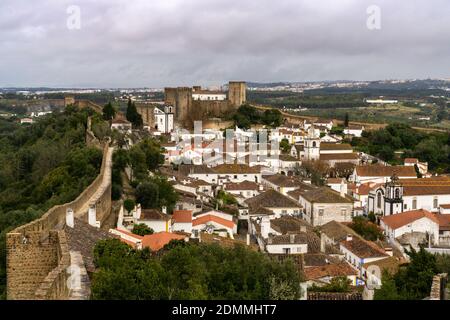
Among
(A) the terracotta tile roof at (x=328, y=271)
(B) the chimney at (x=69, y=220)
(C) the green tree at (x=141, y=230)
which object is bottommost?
(A) the terracotta tile roof at (x=328, y=271)

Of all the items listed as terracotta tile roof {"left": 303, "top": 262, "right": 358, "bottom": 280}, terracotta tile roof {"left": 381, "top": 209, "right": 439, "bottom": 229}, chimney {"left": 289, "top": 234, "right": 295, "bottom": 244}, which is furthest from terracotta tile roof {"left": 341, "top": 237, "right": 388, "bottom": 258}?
terracotta tile roof {"left": 381, "top": 209, "right": 439, "bottom": 229}

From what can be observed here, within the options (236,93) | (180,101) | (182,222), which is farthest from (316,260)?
(236,93)

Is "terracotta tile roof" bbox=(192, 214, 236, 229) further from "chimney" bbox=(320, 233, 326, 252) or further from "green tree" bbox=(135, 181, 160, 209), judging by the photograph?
"chimney" bbox=(320, 233, 326, 252)

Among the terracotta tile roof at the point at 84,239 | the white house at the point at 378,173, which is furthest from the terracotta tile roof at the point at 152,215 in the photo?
the white house at the point at 378,173

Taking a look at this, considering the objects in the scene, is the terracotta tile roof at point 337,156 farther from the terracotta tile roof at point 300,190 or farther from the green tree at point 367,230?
the green tree at point 367,230

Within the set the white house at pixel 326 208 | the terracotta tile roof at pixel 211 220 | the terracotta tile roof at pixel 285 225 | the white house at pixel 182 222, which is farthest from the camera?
the white house at pixel 326 208

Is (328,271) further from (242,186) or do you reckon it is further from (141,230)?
(242,186)
